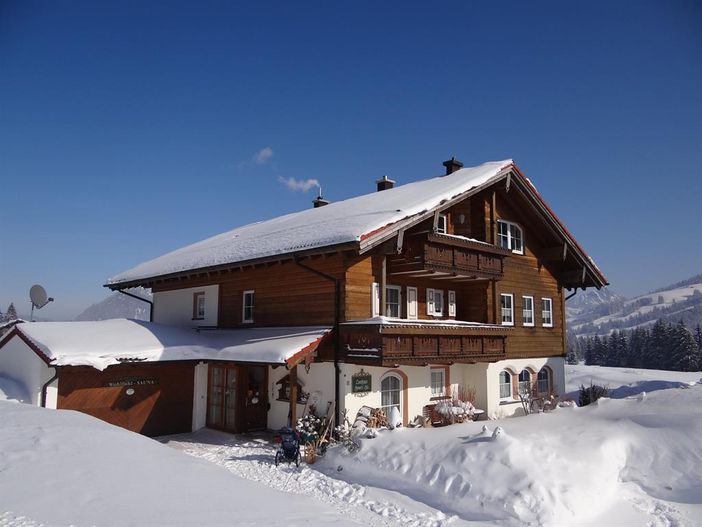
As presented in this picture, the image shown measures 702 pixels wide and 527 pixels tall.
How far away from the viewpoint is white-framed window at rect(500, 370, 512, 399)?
2198 centimetres

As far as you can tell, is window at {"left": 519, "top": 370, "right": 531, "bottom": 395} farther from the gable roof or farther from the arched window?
the arched window

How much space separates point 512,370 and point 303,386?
957 centimetres

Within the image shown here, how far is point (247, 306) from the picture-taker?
2009 centimetres

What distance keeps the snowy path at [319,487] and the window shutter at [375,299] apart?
5.00 metres

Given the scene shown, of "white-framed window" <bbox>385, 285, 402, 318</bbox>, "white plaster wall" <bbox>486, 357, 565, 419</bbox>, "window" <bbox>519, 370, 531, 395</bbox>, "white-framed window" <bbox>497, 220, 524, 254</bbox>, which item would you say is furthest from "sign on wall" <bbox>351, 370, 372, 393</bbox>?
"white-framed window" <bbox>497, 220, 524, 254</bbox>

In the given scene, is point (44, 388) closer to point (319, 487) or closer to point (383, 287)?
point (319, 487)

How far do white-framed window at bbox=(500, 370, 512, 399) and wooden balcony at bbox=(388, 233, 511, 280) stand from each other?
14.7ft

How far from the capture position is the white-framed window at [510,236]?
2308 centimetres

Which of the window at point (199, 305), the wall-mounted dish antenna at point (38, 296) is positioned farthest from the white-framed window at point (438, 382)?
the wall-mounted dish antenna at point (38, 296)

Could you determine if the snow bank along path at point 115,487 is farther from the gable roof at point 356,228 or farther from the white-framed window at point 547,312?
the white-framed window at point 547,312

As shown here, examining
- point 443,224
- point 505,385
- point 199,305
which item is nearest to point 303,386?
point 199,305

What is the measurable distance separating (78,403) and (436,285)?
486 inches

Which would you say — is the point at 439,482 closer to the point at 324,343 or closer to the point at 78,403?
the point at 324,343

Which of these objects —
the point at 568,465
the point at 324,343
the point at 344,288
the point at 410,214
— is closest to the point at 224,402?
the point at 324,343
